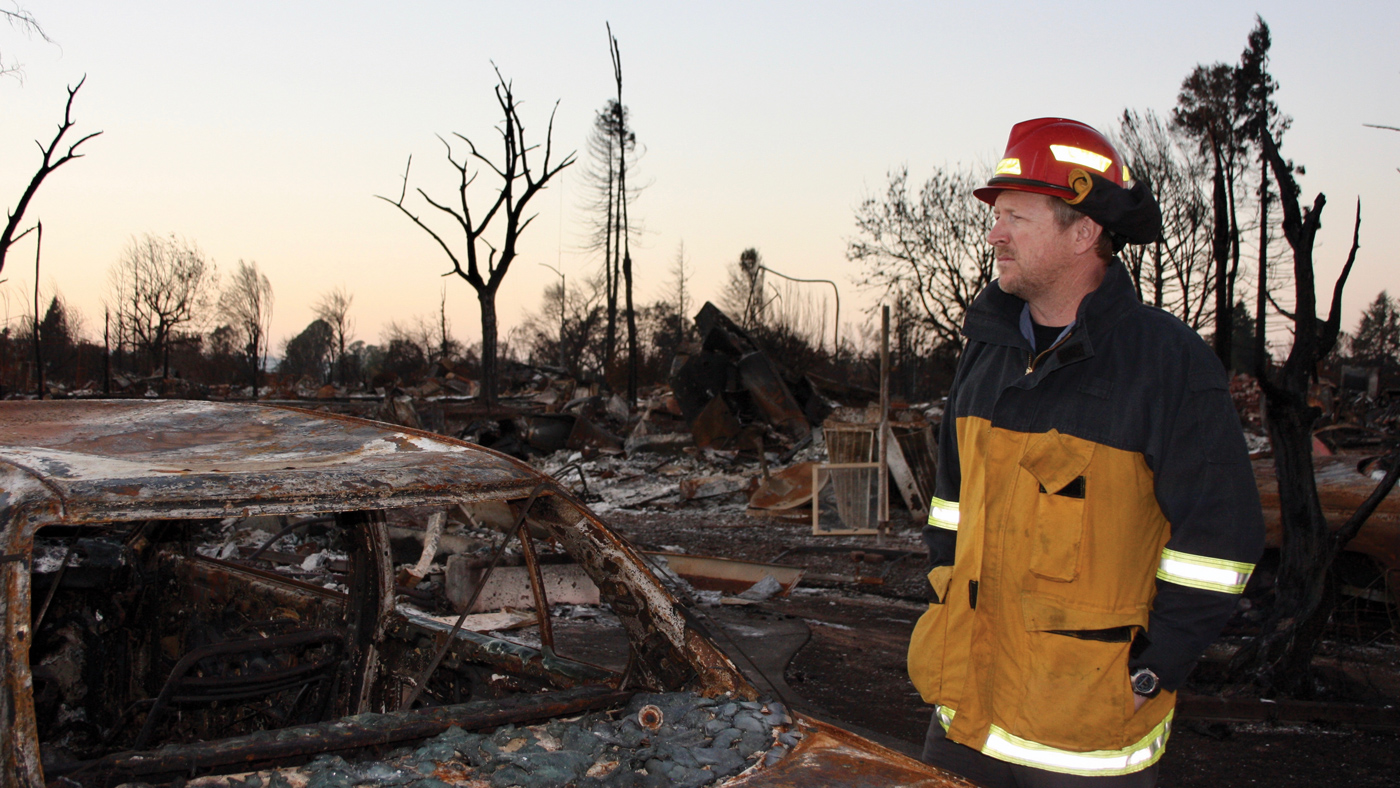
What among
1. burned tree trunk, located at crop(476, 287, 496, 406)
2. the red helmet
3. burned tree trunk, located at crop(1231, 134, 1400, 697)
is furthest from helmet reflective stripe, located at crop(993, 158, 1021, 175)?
burned tree trunk, located at crop(476, 287, 496, 406)

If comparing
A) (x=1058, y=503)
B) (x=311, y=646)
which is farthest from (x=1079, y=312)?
(x=311, y=646)

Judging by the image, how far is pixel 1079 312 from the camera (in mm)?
2113

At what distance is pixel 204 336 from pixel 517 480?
46.6m

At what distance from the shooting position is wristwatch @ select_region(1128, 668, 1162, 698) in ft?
6.18

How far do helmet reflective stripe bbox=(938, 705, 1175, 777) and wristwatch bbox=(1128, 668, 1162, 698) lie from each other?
0.13 m

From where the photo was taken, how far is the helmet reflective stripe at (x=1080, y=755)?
194cm

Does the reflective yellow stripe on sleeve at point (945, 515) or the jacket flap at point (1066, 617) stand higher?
the reflective yellow stripe on sleeve at point (945, 515)

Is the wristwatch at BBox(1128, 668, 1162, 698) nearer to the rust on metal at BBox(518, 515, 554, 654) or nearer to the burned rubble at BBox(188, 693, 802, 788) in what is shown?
the burned rubble at BBox(188, 693, 802, 788)

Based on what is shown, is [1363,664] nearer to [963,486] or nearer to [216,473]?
[963,486]

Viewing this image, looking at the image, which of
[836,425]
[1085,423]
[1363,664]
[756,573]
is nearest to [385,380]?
[836,425]

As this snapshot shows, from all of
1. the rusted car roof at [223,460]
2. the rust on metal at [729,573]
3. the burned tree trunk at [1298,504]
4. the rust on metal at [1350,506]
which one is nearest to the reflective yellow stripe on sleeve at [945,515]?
the rusted car roof at [223,460]

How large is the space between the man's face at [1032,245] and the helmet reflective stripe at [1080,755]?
38.6 inches

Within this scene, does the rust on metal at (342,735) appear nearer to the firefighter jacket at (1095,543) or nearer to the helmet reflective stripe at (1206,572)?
the firefighter jacket at (1095,543)

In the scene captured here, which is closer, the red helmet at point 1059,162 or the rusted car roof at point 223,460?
the rusted car roof at point 223,460
